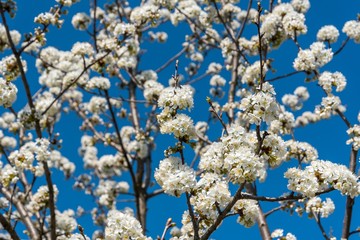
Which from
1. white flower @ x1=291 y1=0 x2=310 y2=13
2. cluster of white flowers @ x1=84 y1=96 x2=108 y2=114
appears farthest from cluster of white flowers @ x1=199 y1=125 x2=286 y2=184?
cluster of white flowers @ x1=84 y1=96 x2=108 y2=114

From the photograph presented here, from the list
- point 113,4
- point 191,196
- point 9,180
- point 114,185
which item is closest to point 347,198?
point 191,196

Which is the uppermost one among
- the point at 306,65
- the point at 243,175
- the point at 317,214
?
the point at 306,65

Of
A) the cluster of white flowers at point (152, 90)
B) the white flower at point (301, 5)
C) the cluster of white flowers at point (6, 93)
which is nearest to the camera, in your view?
the cluster of white flowers at point (6, 93)

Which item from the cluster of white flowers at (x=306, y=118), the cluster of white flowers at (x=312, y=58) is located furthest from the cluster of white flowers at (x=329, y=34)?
the cluster of white flowers at (x=306, y=118)

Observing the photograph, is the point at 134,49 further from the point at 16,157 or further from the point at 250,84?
the point at 16,157

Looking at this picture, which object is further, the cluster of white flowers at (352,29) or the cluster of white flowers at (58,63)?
the cluster of white flowers at (58,63)

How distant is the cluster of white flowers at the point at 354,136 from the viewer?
6.35 m

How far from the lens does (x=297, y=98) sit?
11562 mm

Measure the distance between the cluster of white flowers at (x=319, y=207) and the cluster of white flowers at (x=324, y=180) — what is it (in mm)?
2443

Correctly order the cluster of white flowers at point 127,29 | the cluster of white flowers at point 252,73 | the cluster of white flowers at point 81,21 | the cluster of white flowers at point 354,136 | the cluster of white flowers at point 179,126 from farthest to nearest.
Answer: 1. the cluster of white flowers at point 81,21
2. the cluster of white flowers at point 127,29
3. the cluster of white flowers at point 252,73
4. the cluster of white flowers at point 354,136
5. the cluster of white flowers at point 179,126

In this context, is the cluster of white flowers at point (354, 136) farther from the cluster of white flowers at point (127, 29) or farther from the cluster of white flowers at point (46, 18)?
the cluster of white flowers at point (46, 18)

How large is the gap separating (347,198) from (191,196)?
3.32 meters

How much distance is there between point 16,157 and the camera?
6520mm

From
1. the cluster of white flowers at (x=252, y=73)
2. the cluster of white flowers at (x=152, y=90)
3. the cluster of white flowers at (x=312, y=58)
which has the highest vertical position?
the cluster of white flowers at (x=152, y=90)
